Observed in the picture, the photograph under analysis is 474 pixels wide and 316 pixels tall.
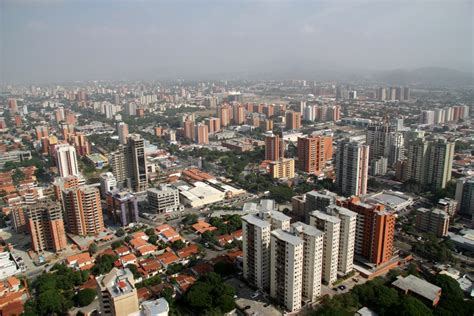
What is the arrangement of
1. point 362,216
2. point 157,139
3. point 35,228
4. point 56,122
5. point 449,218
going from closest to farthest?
point 362,216 < point 35,228 < point 449,218 < point 157,139 < point 56,122

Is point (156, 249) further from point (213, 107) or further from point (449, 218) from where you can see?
point (213, 107)

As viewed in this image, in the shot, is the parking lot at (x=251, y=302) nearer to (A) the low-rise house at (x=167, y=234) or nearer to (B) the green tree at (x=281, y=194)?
(A) the low-rise house at (x=167, y=234)

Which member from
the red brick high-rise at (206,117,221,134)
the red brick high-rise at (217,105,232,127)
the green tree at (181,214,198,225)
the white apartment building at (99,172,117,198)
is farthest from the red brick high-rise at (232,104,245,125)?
the green tree at (181,214,198,225)

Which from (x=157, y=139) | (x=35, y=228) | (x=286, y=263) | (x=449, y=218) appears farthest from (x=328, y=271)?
(x=157, y=139)

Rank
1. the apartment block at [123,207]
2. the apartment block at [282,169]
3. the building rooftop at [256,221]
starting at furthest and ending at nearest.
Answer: the apartment block at [282,169] → the apartment block at [123,207] → the building rooftop at [256,221]

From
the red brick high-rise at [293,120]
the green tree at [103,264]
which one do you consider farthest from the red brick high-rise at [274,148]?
the green tree at [103,264]

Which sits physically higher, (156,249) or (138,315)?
(138,315)
